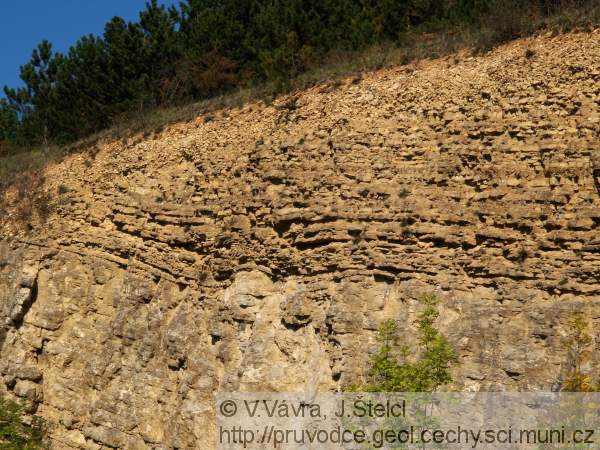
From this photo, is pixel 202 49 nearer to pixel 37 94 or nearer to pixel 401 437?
pixel 37 94

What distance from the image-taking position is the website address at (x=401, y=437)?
30.8 feet

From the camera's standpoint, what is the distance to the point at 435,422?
32.3ft

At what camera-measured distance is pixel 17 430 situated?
16625mm

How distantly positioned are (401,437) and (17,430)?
32.4 feet

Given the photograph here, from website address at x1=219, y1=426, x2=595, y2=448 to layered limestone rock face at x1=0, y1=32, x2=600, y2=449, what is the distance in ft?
2.44

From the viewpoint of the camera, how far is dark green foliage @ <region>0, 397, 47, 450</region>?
53.6ft

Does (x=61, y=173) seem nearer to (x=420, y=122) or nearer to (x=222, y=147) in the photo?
(x=222, y=147)

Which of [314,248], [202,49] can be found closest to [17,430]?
[314,248]

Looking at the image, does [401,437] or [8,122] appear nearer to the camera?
[401,437]

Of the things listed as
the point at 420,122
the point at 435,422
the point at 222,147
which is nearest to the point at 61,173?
the point at 222,147

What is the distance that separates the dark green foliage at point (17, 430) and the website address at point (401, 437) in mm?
4729

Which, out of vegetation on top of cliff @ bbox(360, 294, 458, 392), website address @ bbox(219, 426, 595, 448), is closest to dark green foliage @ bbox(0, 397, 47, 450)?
website address @ bbox(219, 426, 595, 448)

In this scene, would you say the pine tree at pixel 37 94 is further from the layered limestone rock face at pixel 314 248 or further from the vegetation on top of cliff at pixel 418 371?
the vegetation on top of cliff at pixel 418 371

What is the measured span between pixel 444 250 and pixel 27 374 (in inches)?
372
